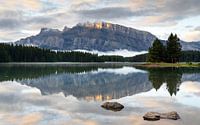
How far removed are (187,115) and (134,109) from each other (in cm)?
458

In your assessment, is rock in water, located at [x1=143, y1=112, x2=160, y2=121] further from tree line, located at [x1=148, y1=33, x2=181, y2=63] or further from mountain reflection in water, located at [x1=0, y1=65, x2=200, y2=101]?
tree line, located at [x1=148, y1=33, x2=181, y2=63]

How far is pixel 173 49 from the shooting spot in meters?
126

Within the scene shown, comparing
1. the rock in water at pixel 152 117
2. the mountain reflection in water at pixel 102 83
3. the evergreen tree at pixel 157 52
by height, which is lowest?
the mountain reflection in water at pixel 102 83

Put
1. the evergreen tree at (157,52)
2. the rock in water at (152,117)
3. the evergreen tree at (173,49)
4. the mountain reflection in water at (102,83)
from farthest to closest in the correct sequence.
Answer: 1. the evergreen tree at (157,52)
2. the evergreen tree at (173,49)
3. the mountain reflection in water at (102,83)
4. the rock in water at (152,117)

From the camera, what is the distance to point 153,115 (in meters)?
22.0

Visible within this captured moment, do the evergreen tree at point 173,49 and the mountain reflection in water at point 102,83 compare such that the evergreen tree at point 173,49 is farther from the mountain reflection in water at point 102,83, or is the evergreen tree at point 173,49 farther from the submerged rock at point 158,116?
the submerged rock at point 158,116

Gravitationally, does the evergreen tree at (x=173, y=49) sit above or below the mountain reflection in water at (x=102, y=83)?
above

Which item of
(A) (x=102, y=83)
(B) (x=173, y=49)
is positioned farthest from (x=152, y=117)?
(B) (x=173, y=49)

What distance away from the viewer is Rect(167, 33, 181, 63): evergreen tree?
127 meters

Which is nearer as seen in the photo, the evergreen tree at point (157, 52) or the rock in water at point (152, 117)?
the rock in water at point (152, 117)

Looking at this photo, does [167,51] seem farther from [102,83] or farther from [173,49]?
[102,83]

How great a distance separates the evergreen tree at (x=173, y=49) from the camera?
416ft

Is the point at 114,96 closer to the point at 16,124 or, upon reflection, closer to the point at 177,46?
the point at 16,124

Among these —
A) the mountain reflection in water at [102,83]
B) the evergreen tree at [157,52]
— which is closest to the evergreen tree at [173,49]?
the evergreen tree at [157,52]
